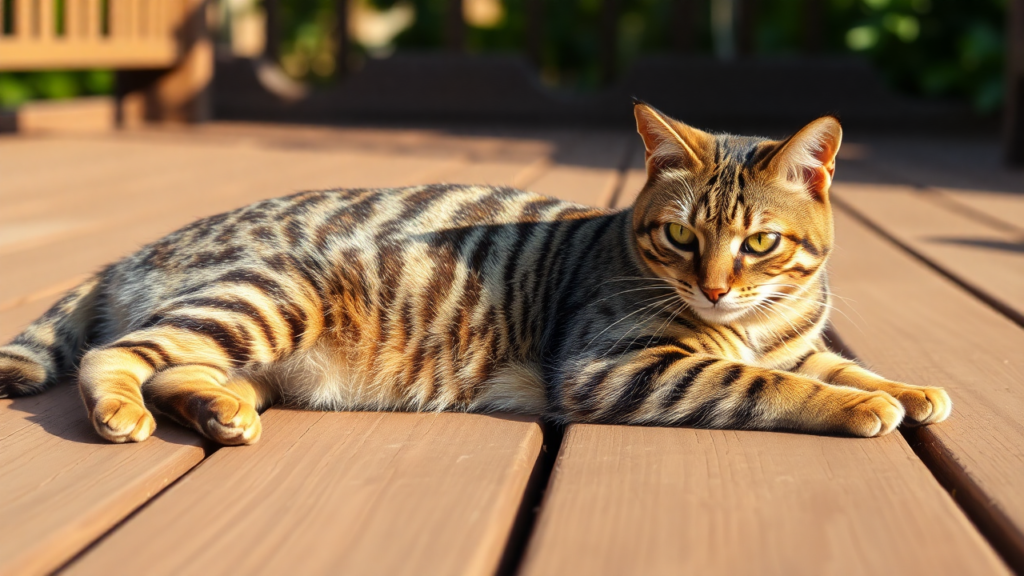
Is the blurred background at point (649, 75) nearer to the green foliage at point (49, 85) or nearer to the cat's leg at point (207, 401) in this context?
the green foliage at point (49, 85)

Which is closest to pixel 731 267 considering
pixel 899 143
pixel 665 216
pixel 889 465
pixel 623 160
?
pixel 665 216

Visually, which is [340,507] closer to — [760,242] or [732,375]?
[732,375]

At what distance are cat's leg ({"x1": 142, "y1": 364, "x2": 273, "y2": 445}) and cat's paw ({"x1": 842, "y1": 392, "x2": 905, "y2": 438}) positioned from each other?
3.37 ft

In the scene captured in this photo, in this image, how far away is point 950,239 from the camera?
3281 millimetres

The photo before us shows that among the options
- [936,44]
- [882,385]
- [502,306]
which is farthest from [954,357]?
[936,44]

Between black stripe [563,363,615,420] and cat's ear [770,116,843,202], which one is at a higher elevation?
cat's ear [770,116,843,202]

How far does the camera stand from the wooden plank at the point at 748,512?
1.20m

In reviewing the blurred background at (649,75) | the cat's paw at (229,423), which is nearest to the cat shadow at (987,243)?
the cat's paw at (229,423)

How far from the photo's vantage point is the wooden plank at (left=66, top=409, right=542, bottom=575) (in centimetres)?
120

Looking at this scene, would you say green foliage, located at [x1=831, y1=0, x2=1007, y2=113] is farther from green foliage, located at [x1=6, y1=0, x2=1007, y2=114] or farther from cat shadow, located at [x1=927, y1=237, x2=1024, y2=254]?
cat shadow, located at [x1=927, y1=237, x2=1024, y2=254]

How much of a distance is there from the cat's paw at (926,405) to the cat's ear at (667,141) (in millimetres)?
670

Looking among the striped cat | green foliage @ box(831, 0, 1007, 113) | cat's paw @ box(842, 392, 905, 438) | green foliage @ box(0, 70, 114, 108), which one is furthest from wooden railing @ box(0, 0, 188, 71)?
cat's paw @ box(842, 392, 905, 438)

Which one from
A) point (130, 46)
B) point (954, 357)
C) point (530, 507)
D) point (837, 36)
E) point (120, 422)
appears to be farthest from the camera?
point (837, 36)

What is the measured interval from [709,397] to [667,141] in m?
0.63
